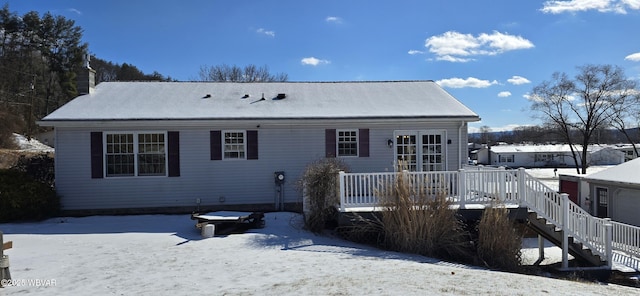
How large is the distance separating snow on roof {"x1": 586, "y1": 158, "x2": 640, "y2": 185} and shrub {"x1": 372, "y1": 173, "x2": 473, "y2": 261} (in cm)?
1378

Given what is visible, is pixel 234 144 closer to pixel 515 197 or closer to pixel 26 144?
pixel 515 197

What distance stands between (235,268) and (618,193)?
19.3m

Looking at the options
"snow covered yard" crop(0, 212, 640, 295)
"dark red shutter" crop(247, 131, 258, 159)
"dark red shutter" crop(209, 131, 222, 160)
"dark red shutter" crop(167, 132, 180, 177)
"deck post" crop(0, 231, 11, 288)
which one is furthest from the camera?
"dark red shutter" crop(247, 131, 258, 159)

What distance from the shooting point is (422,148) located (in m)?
12.0

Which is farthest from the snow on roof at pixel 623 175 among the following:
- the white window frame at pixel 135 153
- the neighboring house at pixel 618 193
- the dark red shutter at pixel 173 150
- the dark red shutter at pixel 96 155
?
the dark red shutter at pixel 96 155

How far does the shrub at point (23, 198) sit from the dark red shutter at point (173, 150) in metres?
3.12

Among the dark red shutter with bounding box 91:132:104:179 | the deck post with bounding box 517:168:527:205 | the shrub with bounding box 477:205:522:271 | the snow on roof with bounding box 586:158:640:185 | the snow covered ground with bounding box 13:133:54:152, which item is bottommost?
the shrub with bounding box 477:205:522:271

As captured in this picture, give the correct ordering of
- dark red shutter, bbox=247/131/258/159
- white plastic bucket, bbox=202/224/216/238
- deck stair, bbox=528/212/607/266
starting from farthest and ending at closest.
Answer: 1. dark red shutter, bbox=247/131/258/159
2. deck stair, bbox=528/212/607/266
3. white plastic bucket, bbox=202/224/216/238

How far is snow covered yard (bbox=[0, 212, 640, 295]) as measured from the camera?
512 centimetres

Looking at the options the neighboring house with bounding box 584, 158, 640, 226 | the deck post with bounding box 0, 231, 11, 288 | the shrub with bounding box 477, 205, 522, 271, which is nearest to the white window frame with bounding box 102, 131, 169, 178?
the deck post with bounding box 0, 231, 11, 288

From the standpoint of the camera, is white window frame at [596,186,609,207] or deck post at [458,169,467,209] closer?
deck post at [458,169,467,209]

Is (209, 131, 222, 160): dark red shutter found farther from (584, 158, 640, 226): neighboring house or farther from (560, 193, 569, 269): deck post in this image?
(584, 158, 640, 226): neighboring house

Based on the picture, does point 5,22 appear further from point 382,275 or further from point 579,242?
point 579,242

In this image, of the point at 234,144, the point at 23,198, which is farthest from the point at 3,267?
the point at 234,144
